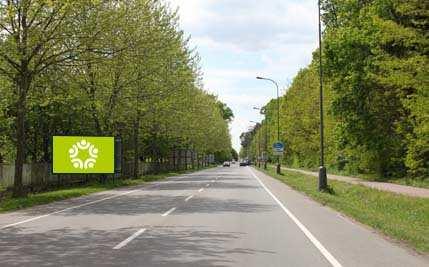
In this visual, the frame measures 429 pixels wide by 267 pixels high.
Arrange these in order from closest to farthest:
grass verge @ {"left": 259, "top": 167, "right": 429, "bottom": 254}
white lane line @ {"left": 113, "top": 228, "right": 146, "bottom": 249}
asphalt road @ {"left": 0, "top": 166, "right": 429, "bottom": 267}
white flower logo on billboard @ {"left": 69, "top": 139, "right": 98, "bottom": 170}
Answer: asphalt road @ {"left": 0, "top": 166, "right": 429, "bottom": 267}, white lane line @ {"left": 113, "top": 228, "right": 146, "bottom": 249}, grass verge @ {"left": 259, "top": 167, "right": 429, "bottom": 254}, white flower logo on billboard @ {"left": 69, "top": 139, "right": 98, "bottom": 170}

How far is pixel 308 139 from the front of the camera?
75.3 meters

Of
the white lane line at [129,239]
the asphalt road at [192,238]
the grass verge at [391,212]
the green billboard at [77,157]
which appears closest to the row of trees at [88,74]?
the green billboard at [77,157]

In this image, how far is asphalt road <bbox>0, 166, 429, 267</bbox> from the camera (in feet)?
32.9

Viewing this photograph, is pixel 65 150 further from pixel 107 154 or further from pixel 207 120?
pixel 207 120

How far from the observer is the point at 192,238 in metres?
12.8

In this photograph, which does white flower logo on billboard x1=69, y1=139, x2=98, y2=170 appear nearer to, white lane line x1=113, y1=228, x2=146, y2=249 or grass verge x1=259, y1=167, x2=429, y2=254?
grass verge x1=259, y1=167, x2=429, y2=254

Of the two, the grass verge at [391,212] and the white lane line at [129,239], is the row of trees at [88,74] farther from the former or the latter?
the grass verge at [391,212]

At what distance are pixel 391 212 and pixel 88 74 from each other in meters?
22.1

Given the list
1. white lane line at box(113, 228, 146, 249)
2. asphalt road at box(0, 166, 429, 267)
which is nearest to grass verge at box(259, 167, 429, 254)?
asphalt road at box(0, 166, 429, 267)

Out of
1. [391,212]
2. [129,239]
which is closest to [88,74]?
[391,212]

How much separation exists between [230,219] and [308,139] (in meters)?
59.6

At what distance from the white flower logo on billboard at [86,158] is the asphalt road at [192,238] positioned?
8.12 m

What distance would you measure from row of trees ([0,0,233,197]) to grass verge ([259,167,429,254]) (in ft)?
38.1

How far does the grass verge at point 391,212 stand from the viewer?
1320 cm
